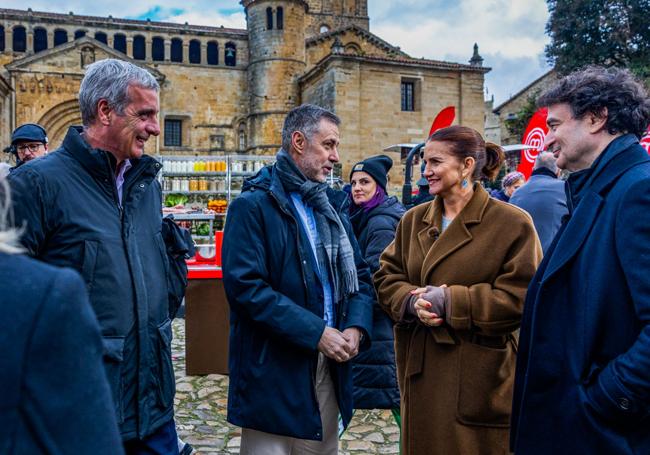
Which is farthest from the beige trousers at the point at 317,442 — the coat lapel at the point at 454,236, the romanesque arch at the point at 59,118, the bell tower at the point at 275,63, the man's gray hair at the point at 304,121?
the romanesque arch at the point at 59,118

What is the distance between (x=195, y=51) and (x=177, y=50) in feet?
4.01

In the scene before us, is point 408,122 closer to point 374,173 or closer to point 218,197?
point 218,197

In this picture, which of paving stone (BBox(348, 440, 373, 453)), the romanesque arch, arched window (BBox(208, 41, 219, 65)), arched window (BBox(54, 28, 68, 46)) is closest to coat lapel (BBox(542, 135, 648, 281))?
paving stone (BBox(348, 440, 373, 453))

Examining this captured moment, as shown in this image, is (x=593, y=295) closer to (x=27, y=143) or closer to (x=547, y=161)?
(x=547, y=161)

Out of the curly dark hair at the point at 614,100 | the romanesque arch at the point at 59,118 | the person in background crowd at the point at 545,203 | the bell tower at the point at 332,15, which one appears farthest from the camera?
the bell tower at the point at 332,15

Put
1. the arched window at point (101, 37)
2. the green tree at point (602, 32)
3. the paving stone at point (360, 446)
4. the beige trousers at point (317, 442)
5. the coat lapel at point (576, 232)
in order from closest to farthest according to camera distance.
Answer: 1. the coat lapel at point (576, 232)
2. the beige trousers at point (317, 442)
3. the paving stone at point (360, 446)
4. the green tree at point (602, 32)
5. the arched window at point (101, 37)

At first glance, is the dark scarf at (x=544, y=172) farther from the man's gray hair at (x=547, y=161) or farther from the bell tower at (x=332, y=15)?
the bell tower at (x=332, y=15)

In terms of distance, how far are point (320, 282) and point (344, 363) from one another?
47 centimetres

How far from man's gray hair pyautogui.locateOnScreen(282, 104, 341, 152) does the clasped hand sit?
1.05m

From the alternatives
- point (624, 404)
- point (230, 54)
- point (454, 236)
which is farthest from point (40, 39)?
point (624, 404)

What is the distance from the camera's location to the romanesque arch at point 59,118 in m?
35.1

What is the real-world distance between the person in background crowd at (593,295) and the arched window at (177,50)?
4019 centimetres

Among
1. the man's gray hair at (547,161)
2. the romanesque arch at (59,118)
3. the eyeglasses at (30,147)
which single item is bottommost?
the man's gray hair at (547,161)

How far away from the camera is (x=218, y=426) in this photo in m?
5.28
